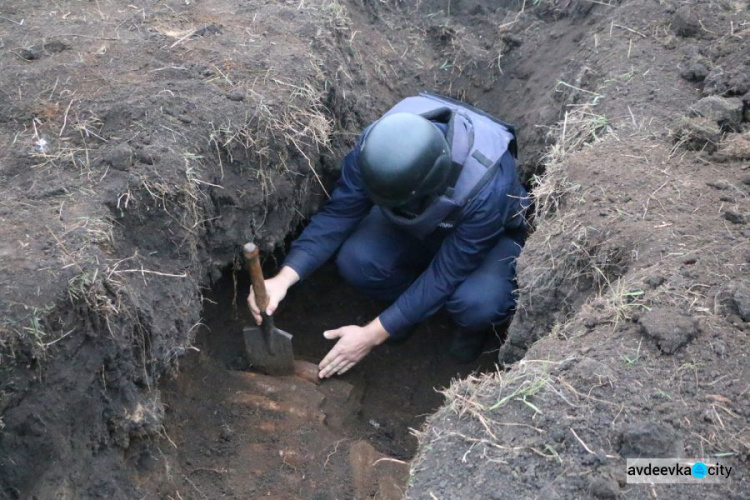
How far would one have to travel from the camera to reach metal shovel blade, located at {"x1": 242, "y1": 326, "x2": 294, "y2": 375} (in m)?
3.53

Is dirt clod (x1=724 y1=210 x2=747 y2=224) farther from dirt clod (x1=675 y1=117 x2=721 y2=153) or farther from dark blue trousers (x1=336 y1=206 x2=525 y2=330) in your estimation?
dark blue trousers (x1=336 y1=206 x2=525 y2=330)

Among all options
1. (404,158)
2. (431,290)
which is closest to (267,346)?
(431,290)

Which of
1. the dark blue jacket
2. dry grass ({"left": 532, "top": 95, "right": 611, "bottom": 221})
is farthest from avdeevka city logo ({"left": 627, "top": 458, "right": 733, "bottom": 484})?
the dark blue jacket

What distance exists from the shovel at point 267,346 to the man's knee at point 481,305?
0.84 m

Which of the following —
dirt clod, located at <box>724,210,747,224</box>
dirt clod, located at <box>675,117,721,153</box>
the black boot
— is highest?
dirt clod, located at <box>675,117,721,153</box>

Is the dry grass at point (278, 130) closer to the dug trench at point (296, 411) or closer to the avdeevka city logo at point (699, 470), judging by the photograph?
the dug trench at point (296, 411)

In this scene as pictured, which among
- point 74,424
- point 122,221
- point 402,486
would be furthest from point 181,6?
point 402,486

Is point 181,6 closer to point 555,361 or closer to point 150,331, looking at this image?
point 150,331

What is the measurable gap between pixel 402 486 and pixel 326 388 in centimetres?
67

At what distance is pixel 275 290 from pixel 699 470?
2.01 m

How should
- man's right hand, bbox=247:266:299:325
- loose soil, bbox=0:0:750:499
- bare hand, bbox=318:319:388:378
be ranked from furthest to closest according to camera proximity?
bare hand, bbox=318:319:388:378 → man's right hand, bbox=247:266:299:325 → loose soil, bbox=0:0:750:499

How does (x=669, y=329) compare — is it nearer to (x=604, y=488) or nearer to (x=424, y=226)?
(x=604, y=488)

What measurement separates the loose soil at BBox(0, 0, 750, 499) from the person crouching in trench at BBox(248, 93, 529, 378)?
0.19m

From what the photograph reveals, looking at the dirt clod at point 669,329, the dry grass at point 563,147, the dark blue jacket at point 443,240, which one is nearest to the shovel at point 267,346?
the dark blue jacket at point 443,240
